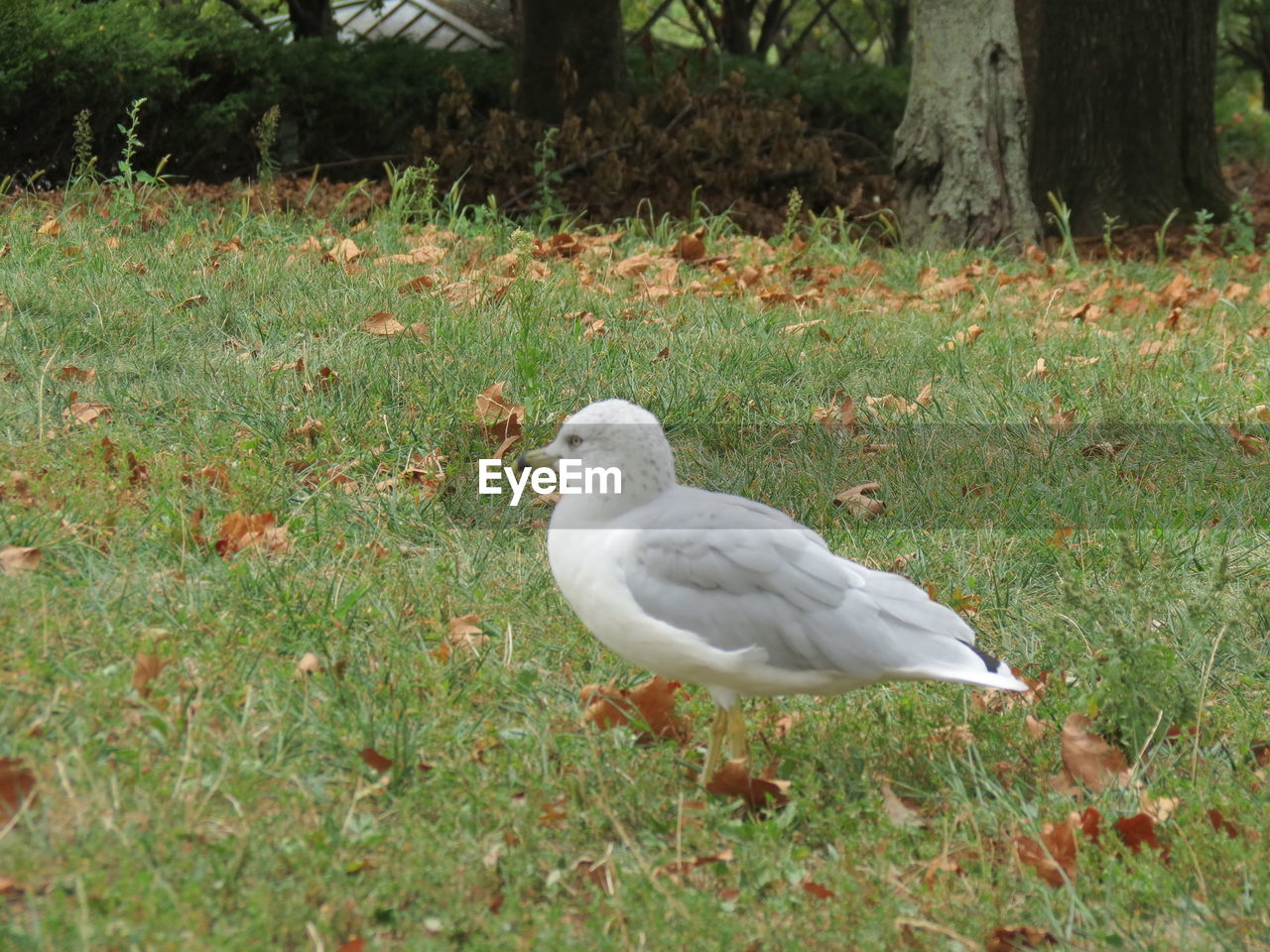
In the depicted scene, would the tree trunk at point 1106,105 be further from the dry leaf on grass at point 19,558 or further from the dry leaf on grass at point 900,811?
the dry leaf on grass at point 19,558

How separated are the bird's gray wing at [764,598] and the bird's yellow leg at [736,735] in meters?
0.23

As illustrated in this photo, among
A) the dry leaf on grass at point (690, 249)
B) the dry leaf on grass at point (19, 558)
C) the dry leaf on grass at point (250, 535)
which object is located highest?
the dry leaf on grass at point (690, 249)

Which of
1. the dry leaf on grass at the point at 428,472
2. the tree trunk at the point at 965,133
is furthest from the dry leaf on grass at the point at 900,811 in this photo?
the tree trunk at the point at 965,133

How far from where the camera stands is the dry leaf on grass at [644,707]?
131 inches

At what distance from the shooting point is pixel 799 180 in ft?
37.2

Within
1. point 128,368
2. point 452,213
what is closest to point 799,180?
point 452,213

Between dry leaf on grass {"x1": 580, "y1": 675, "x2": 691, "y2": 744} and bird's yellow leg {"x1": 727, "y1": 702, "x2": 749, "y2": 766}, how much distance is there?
265mm

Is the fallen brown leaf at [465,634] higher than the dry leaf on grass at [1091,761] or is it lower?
higher

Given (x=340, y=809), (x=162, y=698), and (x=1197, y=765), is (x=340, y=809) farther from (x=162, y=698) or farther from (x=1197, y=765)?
(x=1197, y=765)

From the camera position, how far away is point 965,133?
8781mm

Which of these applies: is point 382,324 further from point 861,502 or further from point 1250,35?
point 1250,35

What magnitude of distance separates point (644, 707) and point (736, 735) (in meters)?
0.34

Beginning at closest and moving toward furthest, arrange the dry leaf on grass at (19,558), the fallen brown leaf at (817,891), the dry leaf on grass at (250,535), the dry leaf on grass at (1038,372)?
the fallen brown leaf at (817,891)
the dry leaf on grass at (19,558)
the dry leaf on grass at (250,535)
the dry leaf on grass at (1038,372)

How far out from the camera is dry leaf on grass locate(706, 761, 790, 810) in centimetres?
301
